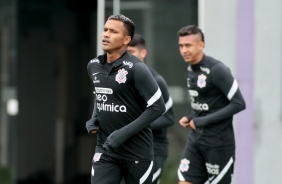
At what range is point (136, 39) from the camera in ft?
33.1

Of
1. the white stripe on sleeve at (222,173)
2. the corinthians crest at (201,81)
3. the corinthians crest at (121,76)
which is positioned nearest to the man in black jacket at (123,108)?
the corinthians crest at (121,76)

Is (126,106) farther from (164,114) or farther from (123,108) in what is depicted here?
Result: (164,114)

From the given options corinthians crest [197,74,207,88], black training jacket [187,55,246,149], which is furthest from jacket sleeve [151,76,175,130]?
corinthians crest [197,74,207,88]

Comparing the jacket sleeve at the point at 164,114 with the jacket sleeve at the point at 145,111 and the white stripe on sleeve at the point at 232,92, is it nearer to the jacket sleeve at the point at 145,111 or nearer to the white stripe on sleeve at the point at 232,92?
the white stripe on sleeve at the point at 232,92

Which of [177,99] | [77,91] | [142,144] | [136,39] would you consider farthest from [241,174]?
[77,91]

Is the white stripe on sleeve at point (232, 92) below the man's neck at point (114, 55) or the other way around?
below

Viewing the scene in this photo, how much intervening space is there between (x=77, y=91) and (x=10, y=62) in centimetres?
→ 115

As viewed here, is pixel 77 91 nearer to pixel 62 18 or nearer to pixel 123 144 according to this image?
pixel 62 18

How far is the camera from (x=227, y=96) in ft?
30.1

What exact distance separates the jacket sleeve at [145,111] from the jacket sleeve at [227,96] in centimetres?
148

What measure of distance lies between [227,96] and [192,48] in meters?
0.58

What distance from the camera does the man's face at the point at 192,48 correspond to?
30.7 feet

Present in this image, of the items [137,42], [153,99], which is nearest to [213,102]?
[137,42]

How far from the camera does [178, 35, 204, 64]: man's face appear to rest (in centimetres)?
936
